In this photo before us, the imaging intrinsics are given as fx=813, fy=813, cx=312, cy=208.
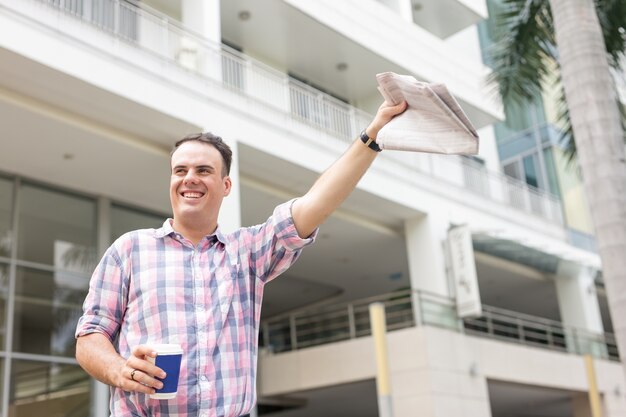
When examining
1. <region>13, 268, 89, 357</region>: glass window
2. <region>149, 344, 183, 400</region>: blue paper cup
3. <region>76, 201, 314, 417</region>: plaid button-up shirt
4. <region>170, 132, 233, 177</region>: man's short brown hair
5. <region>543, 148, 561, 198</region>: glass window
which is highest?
<region>543, 148, 561, 198</region>: glass window

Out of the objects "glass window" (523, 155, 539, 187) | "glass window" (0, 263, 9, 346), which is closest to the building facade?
"glass window" (0, 263, 9, 346)

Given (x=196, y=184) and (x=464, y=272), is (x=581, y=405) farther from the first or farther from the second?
(x=196, y=184)

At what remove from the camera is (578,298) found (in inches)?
808

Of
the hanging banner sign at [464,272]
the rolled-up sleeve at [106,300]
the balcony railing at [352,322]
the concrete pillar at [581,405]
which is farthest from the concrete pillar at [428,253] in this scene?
the rolled-up sleeve at [106,300]

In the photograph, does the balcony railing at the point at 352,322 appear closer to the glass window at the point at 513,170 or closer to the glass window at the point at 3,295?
the glass window at the point at 3,295

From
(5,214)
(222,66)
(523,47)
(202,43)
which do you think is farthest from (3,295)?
(523,47)

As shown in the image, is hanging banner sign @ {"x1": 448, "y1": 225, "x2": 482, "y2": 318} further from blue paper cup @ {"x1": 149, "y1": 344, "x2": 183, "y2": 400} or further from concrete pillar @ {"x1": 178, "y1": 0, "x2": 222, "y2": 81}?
blue paper cup @ {"x1": 149, "y1": 344, "x2": 183, "y2": 400}

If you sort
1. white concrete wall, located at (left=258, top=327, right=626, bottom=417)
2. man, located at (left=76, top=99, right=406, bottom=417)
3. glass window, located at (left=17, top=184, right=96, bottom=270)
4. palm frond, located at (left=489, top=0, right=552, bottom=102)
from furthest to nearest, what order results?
white concrete wall, located at (left=258, top=327, right=626, bottom=417)
palm frond, located at (left=489, top=0, right=552, bottom=102)
glass window, located at (left=17, top=184, right=96, bottom=270)
man, located at (left=76, top=99, right=406, bottom=417)

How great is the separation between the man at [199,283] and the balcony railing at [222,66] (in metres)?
8.67

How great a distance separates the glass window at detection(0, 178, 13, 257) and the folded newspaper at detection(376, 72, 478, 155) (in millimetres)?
10948

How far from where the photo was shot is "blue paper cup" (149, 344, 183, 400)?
201cm

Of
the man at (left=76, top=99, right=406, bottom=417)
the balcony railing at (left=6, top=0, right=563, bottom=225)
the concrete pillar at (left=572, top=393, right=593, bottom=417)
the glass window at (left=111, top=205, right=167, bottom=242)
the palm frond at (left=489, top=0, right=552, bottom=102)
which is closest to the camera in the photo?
the man at (left=76, top=99, right=406, bottom=417)

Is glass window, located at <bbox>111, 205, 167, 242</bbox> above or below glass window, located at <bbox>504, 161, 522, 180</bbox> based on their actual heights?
below

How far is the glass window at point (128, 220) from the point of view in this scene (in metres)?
14.0
